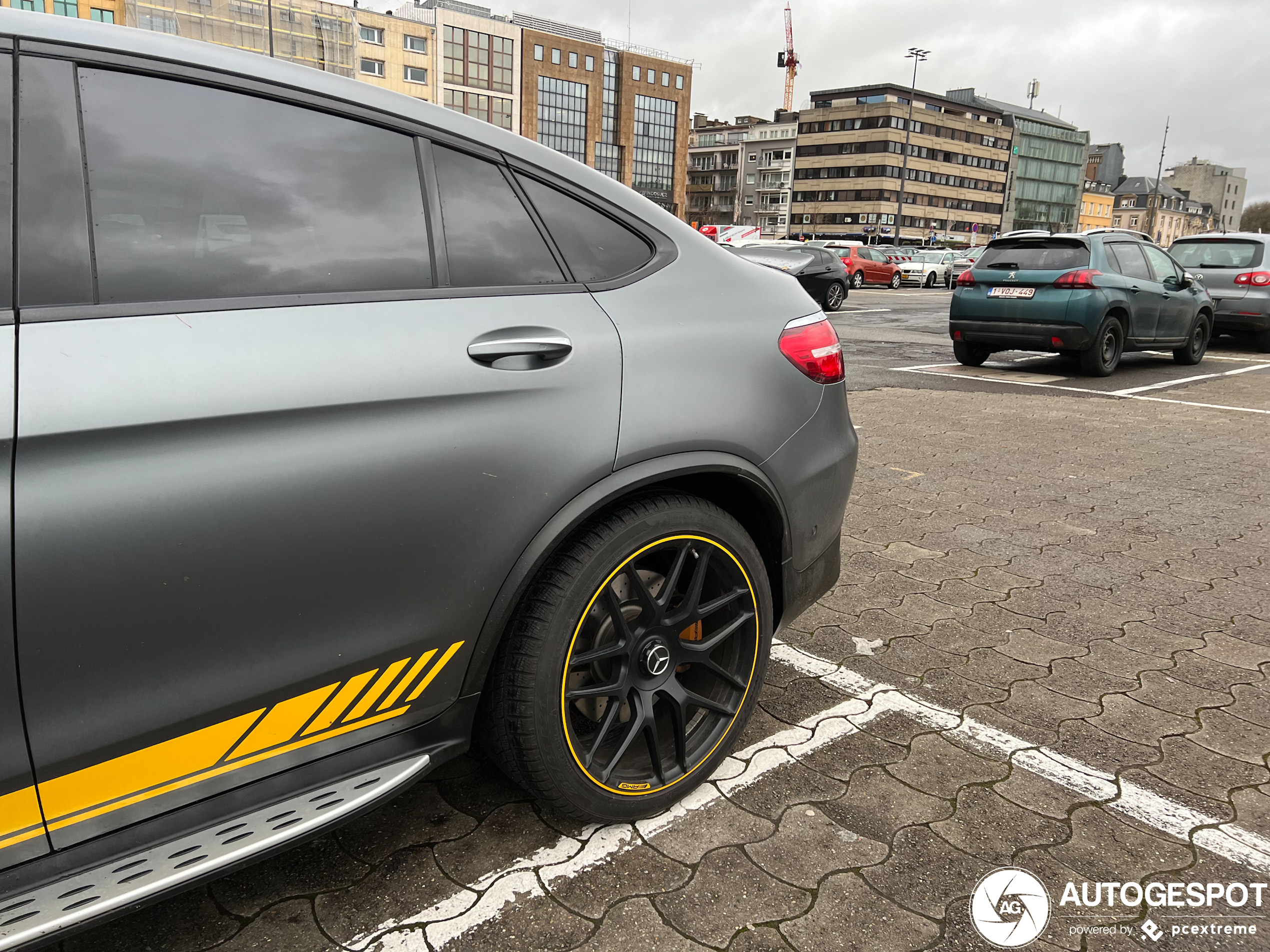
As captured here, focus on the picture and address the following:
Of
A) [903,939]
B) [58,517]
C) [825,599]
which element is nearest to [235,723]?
[58,517]

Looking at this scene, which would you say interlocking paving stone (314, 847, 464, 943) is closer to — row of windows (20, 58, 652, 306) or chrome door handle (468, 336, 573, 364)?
chrome door handle (468, 336, 573, 364)

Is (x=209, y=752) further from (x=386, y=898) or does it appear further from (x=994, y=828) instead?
(x=994, y=828)

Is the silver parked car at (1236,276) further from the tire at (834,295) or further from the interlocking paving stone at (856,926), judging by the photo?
the interlocking paving stone at (856,926)

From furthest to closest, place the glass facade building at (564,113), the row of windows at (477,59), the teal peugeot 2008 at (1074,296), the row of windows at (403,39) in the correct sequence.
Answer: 1. the glass facade building at (564,113)
2. the row of windows at (477,59)
3. the row of windows at (403,39)
4. the teal peugeot 2008 at (1074,296)

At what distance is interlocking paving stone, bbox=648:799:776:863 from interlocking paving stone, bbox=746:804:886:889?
37mm

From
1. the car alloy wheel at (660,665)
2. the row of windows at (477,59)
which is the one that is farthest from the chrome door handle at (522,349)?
the row of windows at (477,59)

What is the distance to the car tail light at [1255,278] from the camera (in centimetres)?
1284

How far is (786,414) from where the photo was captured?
2307 mm

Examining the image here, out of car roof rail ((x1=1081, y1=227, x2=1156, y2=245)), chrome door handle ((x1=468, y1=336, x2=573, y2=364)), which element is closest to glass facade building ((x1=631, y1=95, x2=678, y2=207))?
car roof rail ((x1=1081, y1=227, x2=1156, y2=245))

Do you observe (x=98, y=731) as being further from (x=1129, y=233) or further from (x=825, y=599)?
(x=1129, y=233)

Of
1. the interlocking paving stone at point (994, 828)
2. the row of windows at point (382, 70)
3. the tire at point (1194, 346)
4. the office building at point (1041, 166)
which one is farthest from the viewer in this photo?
the office building at point (1041, 166)

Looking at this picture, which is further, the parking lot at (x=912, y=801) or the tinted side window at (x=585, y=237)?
the tinted side window at (x=585, y=237)

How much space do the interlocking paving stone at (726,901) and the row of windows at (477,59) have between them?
9172 centimetres

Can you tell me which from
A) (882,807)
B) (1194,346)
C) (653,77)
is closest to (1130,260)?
(1194,346)
